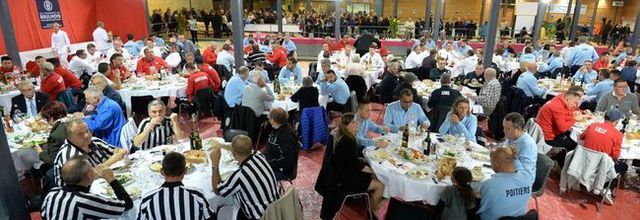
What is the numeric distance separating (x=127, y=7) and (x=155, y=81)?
9.74 meters

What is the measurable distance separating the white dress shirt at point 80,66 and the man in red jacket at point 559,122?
8.42 meters

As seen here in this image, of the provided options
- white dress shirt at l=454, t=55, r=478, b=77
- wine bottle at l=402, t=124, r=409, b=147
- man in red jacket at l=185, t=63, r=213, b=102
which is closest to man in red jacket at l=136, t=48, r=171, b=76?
man in red jacket at l=185, t=63, r=213, b=102

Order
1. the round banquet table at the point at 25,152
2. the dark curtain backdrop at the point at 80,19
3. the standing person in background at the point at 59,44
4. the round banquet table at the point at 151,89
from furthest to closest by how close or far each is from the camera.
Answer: the dark curtain backdrop at the point at 80,19 → the standing person in background at the point at 59,44 → the round banquet table at the point at 151,89 → the round banquet table at the point at 25,152

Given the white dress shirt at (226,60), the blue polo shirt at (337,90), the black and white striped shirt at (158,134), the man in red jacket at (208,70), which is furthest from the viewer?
the white dress shirt at (226,60)

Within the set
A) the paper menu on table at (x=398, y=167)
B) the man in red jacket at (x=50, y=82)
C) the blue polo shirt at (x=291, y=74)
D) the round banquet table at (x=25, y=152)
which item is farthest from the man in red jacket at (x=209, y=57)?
the paper menu on table at (x=398, y=167)

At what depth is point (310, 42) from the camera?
1497 centimetres

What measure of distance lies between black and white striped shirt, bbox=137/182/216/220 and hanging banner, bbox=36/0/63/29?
12.3 m

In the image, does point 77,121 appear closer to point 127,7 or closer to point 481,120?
point 481,120

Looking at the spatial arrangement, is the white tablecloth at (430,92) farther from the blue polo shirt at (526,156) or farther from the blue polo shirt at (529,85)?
the blue polo shirt at (526,156)

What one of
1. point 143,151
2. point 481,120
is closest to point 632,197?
point 481,120

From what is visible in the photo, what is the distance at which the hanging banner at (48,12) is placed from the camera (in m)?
12.0

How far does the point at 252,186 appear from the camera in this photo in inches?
119

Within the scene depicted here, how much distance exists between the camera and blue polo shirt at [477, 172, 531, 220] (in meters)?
3.04

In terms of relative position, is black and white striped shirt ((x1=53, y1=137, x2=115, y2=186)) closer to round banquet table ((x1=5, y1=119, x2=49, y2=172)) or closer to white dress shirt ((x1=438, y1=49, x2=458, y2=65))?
round banquet table ((x1=5, y1=119, x2=49, y2=172))
